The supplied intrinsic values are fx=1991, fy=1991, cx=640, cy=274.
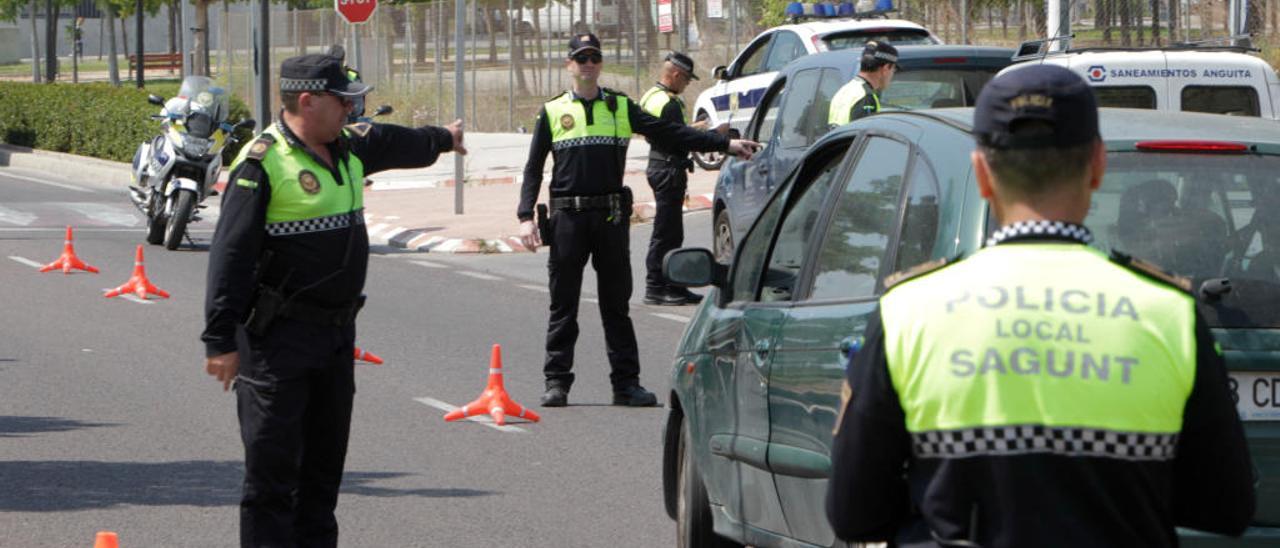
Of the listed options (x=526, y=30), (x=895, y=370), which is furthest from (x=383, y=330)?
(x=526, y=30)

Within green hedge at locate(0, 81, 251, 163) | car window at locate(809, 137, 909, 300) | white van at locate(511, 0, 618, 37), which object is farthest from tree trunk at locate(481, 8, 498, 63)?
car window at locate(809, 137, 909, 300)

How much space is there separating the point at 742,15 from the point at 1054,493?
29762 mm

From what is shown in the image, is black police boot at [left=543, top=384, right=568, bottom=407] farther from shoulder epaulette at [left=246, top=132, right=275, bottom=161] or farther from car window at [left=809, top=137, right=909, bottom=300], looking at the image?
car window at [left=809, top=137, right=909, bottom=300]

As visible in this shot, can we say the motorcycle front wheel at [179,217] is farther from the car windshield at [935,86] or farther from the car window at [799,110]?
the car windshield at [935,86]

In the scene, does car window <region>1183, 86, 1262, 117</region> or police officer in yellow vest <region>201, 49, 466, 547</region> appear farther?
car window <region>1183, 86, 1262, 117</region>

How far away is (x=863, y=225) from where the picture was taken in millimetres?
5227

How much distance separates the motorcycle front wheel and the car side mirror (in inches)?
506

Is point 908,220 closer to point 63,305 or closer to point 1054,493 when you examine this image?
point 1054,493

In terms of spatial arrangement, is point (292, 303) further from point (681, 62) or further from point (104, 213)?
point (104, 213)

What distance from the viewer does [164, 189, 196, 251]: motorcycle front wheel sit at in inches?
723

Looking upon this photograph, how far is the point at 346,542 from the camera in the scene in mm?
7352

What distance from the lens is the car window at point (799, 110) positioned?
530 inches

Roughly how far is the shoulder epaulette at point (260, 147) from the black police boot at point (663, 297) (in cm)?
900

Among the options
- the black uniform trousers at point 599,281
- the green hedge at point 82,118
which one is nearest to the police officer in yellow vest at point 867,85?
the black uniform trousers at point 599,281
